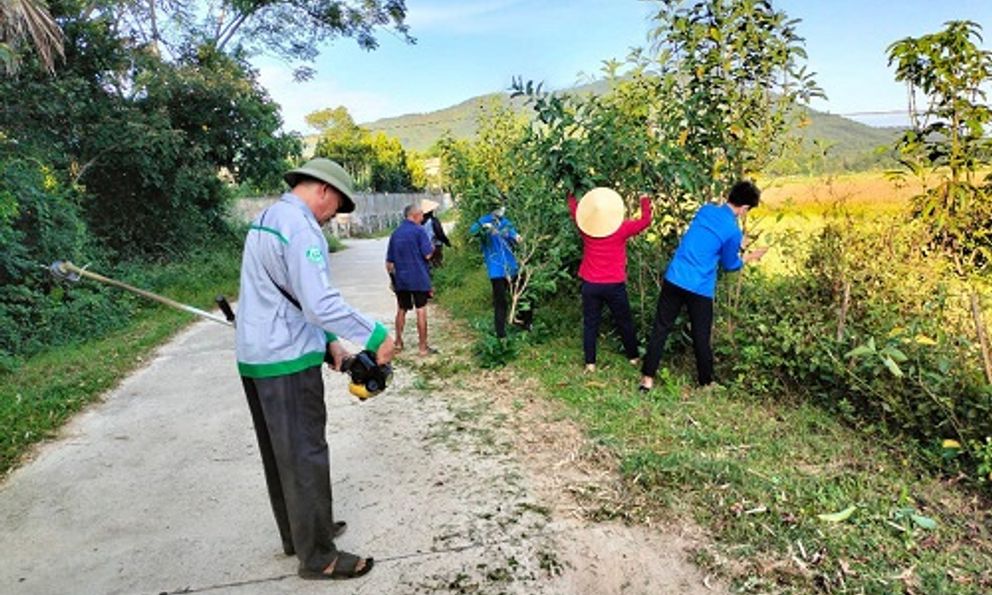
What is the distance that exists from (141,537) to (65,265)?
5.15 ft

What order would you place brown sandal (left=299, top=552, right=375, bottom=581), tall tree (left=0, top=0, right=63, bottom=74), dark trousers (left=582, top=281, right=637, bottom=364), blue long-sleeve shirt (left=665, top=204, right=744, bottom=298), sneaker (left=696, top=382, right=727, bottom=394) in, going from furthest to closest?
1. tall tree (left=0, top=0, right=63, bottom=74)
2. dark trousers (left=582, top=281, right=637, bottom=364)
3. sneaker (left=696, top=382, right=727, bottom=394)
4. blue long-sleeve shirt (left=665, top=204, right=744, bottom=298)
5. brown sandal (left=299, top=552, right=375, bottom=581)

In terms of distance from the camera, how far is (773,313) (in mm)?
5477

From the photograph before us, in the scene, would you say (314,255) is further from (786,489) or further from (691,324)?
(691,324)

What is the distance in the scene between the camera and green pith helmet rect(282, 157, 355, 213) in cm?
302

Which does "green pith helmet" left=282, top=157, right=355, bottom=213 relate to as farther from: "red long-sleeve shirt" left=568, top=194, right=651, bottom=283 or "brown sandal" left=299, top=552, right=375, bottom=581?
"red long-sleeve shirt" left=568, top=194, right=651, bottom=283

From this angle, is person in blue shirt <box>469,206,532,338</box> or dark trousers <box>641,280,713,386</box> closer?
dark trousers <box>641,280,713,386</box>

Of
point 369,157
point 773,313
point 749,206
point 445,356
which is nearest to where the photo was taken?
point 749,206

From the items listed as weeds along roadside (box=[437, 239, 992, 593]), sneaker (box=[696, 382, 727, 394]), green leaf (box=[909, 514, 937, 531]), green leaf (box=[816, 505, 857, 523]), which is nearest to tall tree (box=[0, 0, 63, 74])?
weeds along roadside (box=[437, 239, 992, 593])

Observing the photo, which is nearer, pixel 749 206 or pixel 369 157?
pixel 749 206

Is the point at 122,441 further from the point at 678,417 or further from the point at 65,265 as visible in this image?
the point at 678,417

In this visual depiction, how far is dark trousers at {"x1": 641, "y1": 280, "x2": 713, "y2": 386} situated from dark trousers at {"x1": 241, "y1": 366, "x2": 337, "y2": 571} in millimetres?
3137

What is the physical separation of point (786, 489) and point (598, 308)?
8.86 feet

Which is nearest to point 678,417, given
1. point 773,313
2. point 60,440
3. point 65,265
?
point 773,313

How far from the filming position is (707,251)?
5.13m
